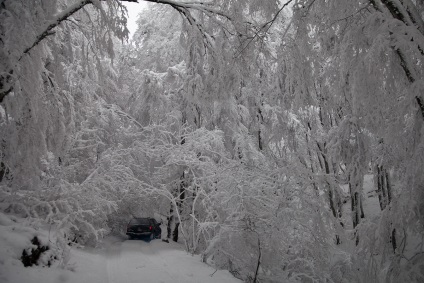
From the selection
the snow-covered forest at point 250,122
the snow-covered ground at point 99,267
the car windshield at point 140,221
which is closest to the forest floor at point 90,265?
the snow-covered ground at point 99,267

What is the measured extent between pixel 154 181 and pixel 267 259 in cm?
638

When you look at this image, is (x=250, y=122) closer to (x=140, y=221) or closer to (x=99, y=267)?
(x=140, y=221)

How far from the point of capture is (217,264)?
284 inches

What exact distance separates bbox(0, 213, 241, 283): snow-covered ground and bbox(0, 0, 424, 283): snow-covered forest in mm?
454

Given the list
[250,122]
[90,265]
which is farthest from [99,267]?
[250,122]

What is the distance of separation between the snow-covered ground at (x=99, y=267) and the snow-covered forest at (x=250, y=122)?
454 mm

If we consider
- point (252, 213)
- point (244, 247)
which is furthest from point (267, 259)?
point (252, 213)

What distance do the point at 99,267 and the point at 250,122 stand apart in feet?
26.5

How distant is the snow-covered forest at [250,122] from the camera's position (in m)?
3.45

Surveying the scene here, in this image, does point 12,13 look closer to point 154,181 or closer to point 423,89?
point 423,89

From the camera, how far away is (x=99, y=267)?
7133 millimetres

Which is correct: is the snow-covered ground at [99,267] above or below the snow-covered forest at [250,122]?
below

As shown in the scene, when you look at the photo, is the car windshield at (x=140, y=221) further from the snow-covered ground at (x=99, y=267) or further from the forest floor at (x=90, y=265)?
the forest floor at (x=90, y=265)

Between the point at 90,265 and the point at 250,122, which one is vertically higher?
the point at 250,122
